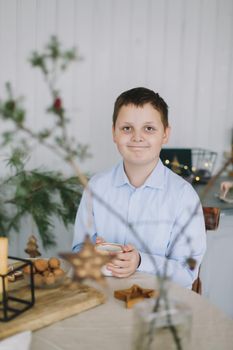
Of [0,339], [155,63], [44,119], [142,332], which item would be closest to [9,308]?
[0,339]

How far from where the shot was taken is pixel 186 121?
9.52 feet

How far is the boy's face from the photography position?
1.51 m

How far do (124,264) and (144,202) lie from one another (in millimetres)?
351

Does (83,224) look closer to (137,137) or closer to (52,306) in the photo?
(137,137)

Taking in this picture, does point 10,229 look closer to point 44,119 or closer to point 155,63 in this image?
point 44,119

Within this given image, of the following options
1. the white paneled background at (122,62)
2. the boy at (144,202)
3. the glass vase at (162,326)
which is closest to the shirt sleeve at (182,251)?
the boy at (144,202)

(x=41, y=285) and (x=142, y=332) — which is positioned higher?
(x=142, y=332)

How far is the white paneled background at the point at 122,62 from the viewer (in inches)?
93.6

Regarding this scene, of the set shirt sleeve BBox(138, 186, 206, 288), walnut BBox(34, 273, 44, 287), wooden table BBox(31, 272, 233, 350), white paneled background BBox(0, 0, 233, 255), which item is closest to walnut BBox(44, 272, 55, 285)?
walnut BBox(34, 273, 44, 287)

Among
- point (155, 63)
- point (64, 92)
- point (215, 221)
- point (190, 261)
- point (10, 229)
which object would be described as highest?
point (155, 63)

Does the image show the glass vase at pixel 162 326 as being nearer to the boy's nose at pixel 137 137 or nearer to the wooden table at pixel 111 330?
the wooden table at pixel 111 330

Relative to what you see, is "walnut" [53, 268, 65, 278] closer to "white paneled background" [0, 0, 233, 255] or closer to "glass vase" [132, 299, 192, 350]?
"glass vase" [132, 299, 192, 350]

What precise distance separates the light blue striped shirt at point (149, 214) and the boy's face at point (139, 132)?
0.50ft

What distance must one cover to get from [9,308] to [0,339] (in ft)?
0.36
